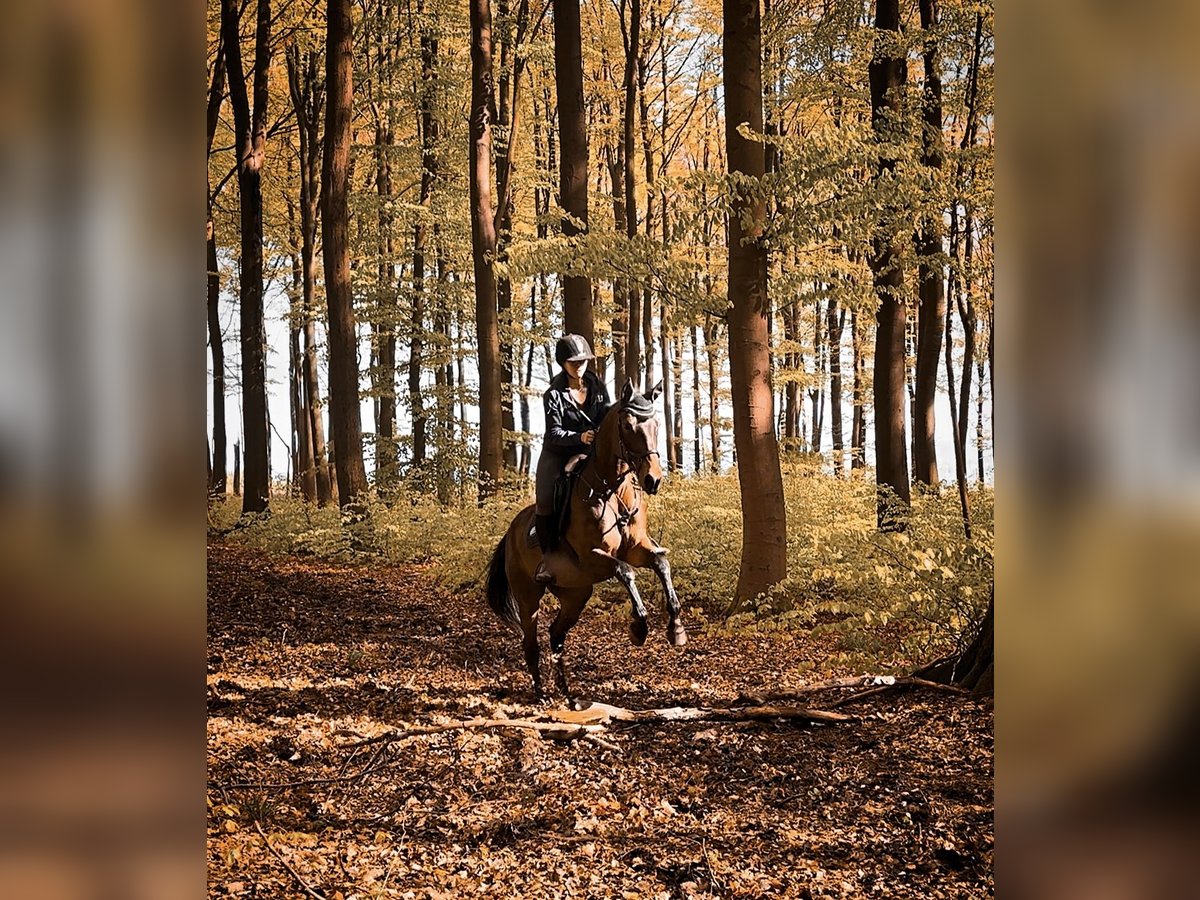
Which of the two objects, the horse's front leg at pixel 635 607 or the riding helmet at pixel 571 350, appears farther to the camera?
the riding helmet at pixel 571 350

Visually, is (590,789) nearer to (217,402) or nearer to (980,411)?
(217,402)

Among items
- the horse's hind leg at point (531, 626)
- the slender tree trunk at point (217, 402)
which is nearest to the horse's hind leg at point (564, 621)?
the horse's hind leg at point (531, 626)

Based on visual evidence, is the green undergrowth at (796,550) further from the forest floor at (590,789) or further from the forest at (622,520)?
the forest floor at (590,789)

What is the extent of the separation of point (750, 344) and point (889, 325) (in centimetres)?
257

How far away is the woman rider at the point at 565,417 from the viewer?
18.4 ft

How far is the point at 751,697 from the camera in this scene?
5.64 meters

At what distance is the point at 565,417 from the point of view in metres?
5.63

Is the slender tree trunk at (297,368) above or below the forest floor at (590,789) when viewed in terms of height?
above

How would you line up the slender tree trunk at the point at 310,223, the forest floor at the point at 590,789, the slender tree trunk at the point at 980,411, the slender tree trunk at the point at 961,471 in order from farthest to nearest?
1. the slender tree trunk at the point at 980,411
2. the slender tree trunk at the point at 310,223
3. the slender tree trunk at the point at 961,471
4. the forest floor at the point at 590,789

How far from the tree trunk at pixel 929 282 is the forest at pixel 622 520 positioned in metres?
0.05
